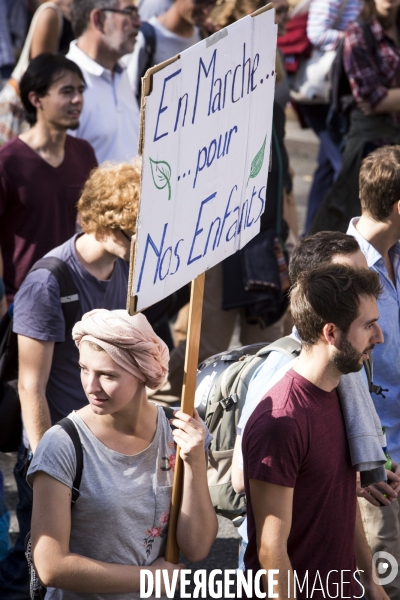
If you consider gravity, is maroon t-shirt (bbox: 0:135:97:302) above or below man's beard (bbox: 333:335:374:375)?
above

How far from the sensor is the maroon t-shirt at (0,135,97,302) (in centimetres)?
439

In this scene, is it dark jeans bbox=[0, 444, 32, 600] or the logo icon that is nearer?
the logo icon

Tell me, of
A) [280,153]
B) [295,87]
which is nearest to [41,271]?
[280,153]

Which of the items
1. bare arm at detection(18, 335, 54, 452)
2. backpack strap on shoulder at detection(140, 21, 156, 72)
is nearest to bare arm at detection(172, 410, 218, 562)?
bare arm at detection(18, 335, 54, 452)

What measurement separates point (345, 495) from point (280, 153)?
9.92 ft

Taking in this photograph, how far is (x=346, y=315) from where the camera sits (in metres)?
2.55

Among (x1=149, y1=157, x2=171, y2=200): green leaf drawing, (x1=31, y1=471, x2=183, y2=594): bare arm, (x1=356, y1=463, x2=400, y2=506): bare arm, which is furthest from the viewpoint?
(x1=356, y1=463, x2=400, y2=506): bare arm

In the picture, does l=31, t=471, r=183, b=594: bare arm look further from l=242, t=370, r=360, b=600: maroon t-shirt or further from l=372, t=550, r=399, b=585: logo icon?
l=372, t=550, r=399, b=585: logo icon

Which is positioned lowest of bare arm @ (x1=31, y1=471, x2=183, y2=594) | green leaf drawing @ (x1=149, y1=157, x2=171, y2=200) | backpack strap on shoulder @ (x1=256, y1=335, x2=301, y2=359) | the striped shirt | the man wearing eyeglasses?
bare arm @ (x1=31, y1=471, x2=183, y2=594)

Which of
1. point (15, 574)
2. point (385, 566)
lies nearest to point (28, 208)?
point (15, 574)

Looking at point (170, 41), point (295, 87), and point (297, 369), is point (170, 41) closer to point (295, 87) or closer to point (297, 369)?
point (295, 87)

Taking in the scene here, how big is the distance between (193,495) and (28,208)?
7.44 feet

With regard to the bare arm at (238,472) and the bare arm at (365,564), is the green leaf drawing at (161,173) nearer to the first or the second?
the bare arm at (238,472)

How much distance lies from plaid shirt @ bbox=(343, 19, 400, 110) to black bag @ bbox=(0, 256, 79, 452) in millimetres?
3217
